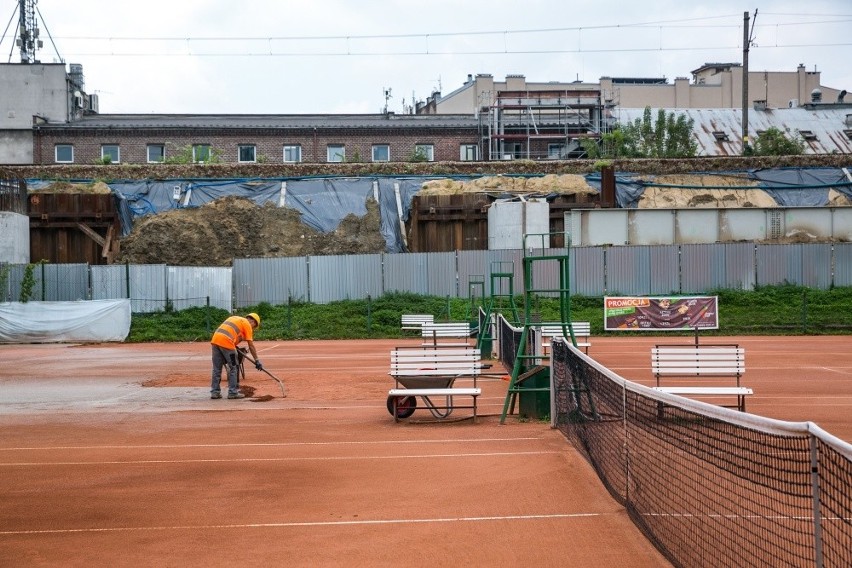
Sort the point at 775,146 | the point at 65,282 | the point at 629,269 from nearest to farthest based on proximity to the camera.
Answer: the point at 65,282 → the point at 629,269 → the point at 775,146

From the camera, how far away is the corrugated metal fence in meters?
41.6

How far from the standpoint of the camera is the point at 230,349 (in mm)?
18328

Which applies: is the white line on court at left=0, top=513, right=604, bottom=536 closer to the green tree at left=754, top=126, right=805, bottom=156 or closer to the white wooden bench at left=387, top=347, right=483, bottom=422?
the white wooden bench at left=387, top=347, right=483, bottom=422

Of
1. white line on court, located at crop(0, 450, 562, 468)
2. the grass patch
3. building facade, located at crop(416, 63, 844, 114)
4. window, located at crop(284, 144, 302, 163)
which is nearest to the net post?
white line on court, located at crop(0, 450, 562, 468)

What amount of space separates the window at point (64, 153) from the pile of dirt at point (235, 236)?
1709 cm

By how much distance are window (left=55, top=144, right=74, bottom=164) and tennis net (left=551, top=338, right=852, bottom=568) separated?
53.1 meters

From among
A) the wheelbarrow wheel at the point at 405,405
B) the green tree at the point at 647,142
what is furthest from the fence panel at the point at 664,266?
the wheelbarrow wheel at the point at 405,405

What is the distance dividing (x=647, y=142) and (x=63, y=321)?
35563 millimetres

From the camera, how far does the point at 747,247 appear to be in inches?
1641

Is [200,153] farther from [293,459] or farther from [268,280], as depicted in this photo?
[293,459]

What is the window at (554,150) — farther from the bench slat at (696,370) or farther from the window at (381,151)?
the bench slat at (696,370)

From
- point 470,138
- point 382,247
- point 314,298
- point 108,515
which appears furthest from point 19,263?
point 108,515

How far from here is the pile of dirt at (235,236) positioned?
146 feet

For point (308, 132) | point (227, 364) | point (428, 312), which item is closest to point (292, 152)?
point (308, 132)
